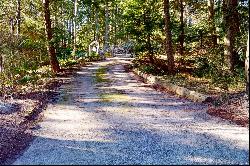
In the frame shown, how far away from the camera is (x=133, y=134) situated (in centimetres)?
1242

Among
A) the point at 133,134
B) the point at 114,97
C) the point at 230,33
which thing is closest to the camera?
the point at 133,134

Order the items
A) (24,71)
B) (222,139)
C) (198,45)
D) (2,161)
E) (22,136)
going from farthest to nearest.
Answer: (198,45) < (24,71) < (22,136) < (222,139) < (2,161)

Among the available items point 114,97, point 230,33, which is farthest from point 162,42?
point 114,97

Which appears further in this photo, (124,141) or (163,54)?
(163,54)

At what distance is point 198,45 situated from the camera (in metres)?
39.4

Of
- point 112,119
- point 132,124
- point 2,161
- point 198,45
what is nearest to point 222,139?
point 132,124

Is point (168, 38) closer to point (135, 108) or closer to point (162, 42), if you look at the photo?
point (162, 42)

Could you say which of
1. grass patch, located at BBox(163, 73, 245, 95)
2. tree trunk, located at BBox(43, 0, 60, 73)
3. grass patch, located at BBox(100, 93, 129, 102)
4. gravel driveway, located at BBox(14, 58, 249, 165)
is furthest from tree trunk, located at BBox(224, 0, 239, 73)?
tree trunk, located at BBox(43, 0, 60, 73)

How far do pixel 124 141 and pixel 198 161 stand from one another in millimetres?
2673

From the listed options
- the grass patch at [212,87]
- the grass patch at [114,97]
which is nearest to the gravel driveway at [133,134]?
the grass patch at [114,97]

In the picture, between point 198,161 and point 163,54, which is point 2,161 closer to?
point 198,161

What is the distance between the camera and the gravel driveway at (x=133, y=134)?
10008mm

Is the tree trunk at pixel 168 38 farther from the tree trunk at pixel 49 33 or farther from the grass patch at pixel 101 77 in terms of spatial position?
the tree trunk at pixel 49 33

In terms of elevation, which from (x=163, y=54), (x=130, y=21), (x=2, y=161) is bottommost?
(x=2, y=161)
